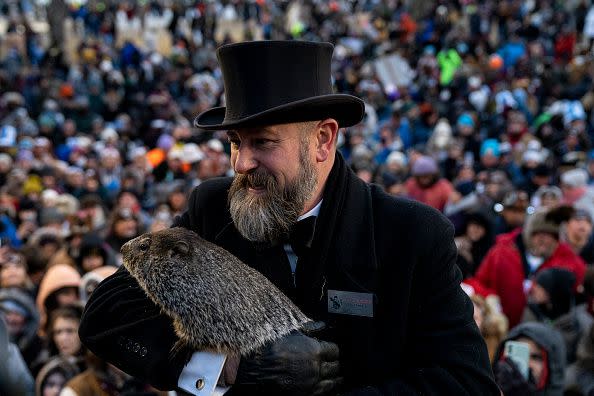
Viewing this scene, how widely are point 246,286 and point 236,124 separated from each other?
1.50ft

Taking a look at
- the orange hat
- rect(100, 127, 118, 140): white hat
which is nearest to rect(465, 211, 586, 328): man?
the orange hat

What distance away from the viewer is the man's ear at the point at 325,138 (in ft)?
8.50

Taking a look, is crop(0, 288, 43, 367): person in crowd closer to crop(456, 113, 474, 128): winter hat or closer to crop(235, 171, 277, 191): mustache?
crop(235, 171, 277, 191): mustache

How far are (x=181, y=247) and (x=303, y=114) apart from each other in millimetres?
517

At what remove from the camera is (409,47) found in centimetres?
2278

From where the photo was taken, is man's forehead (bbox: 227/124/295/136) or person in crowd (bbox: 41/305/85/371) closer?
man's forehead (bbox: 227/124/295/136)

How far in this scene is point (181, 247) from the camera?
7.93ft

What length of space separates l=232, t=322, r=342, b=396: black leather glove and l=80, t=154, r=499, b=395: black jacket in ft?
0.45

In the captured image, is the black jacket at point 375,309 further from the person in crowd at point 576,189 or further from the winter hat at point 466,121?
the winter hat at point 466,121

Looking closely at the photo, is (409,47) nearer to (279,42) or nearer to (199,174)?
(199,174)

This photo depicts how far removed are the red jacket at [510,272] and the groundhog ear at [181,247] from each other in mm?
4379

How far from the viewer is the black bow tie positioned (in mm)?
2557

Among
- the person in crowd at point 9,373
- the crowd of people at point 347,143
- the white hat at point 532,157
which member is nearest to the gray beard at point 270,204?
the crowd of people at point 347,143

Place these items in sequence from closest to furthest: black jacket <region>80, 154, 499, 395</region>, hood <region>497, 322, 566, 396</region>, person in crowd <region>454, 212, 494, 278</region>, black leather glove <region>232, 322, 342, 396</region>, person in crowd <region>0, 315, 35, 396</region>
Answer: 1. black leather glove <region>232, 322, 342, 396</region>
2. black jacket <region>80, 154, 499, 395</region>
3. person in crowd <region>0, 315, 35, 396</region>
4. hood <region>497, 322, 566, 396</region>
5. person in crowd <region>454, 212, 494, 278</region>
